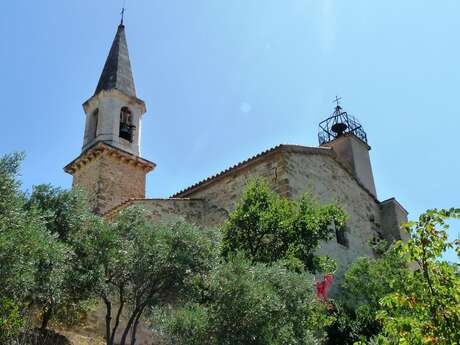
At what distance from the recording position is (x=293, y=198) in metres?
14.9

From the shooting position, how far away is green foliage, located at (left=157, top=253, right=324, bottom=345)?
8.04 meters

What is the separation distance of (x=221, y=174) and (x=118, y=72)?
360 inches

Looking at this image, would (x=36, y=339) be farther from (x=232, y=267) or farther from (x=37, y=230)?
(x=232, y=267)

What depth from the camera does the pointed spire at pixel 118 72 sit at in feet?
72.9

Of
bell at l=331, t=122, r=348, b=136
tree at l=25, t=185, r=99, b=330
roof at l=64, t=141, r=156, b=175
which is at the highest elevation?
bell at l=331, t=122, r=348, b=136

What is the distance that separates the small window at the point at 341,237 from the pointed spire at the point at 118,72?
1066 centimetres

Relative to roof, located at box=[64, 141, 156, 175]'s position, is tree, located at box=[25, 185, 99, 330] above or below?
below

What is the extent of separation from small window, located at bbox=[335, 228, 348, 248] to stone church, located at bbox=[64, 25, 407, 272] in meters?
0.05

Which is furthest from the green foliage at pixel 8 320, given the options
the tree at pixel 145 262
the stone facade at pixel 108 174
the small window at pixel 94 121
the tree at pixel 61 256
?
the small window at pixel 94 121

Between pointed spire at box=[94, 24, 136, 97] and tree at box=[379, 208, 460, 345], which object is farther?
pointed spire at box=[94, 24, 136, 97]

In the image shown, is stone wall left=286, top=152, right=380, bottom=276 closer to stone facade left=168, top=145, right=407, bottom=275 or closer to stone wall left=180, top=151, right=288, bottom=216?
stone facade left=168, top=145, right=407, bottom=275

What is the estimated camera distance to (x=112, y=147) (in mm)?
19969

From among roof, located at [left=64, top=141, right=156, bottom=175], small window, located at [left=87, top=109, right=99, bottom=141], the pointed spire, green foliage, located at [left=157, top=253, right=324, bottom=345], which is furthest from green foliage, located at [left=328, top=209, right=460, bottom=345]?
the pointed spire

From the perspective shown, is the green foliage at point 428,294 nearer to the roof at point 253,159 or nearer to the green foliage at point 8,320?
the green foliage at point 8,320
